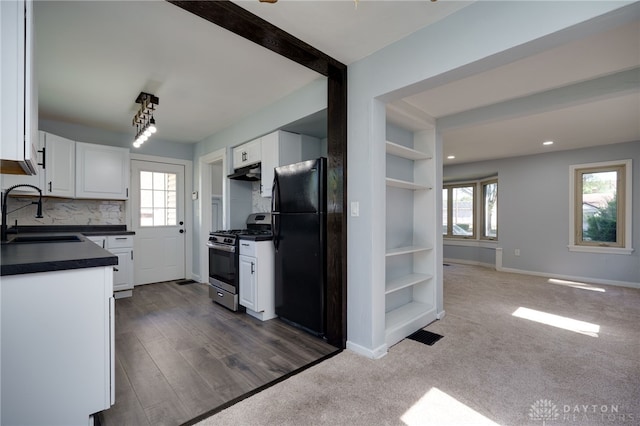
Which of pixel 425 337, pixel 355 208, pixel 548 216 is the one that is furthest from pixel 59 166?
pixel 548 216

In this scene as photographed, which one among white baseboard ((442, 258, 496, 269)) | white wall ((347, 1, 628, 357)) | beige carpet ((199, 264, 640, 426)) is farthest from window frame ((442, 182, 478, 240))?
white wall ((347, 1, 628, 357))

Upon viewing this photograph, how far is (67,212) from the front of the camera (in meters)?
3.99

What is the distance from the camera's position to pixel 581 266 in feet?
16.4

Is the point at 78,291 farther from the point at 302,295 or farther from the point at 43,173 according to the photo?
the point at 43,173

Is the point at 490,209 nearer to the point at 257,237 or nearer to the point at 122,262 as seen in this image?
the point at 257,237

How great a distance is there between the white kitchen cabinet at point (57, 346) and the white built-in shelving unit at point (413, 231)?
7.46ft

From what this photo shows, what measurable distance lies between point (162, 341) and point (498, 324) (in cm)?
326

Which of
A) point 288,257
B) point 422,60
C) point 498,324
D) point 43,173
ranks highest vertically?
point 422,60

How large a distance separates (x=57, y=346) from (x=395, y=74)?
8.13ft

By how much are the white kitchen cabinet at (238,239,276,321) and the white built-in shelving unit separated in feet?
4.03

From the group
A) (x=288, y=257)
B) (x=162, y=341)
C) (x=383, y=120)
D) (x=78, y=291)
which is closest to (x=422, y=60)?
(x=383, y=120)

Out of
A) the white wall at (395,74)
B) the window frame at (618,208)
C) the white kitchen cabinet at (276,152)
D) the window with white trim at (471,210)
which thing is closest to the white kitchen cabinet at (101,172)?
the white kitchen cabinet at (276,152)

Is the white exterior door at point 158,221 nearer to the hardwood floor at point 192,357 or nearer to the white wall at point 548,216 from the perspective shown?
the hardwood floor at point 192,357

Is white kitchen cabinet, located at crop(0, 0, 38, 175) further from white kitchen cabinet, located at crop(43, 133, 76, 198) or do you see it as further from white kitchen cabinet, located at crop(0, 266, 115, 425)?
white kitchen cabinet, located at crop(43, 133, 76, 198)
